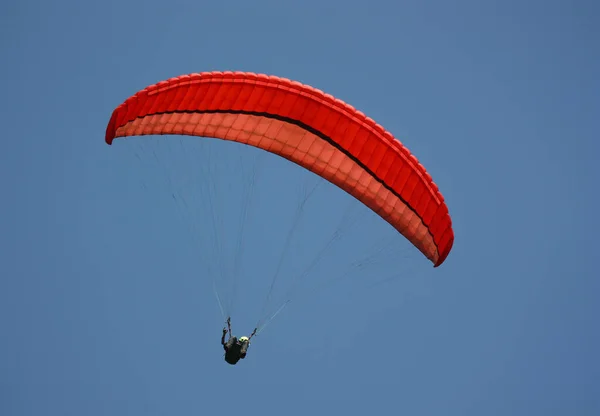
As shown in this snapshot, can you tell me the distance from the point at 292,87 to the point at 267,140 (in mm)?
1399

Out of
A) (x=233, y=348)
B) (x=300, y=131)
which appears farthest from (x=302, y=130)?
(x=233, y=348)

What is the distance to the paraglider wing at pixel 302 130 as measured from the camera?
1859 cm

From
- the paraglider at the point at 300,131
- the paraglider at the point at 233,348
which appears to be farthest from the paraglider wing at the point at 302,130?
the paraglider at the point at 233,348

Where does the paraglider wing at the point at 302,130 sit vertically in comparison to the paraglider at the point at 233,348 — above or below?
above

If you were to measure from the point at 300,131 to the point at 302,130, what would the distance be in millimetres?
63

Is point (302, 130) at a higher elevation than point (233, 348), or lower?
higher

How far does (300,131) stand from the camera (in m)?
19.0

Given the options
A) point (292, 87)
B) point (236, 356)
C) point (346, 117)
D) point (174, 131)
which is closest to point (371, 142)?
point (346, 117)

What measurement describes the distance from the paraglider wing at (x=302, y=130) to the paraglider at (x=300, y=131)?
0.02 metres

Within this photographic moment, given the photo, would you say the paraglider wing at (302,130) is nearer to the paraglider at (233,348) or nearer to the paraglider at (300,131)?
the paraglider at (300,131)

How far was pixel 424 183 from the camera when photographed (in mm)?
19391

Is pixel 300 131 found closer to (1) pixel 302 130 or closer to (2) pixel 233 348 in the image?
(1) pixel 302 130

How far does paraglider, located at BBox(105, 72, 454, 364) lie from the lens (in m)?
18.6

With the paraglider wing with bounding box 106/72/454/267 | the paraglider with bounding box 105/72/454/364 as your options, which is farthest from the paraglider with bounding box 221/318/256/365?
the paraglider wing with bounding box 106/72/454/267
